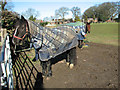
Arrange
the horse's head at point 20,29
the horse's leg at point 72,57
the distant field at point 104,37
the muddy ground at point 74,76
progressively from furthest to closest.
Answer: the distant field at point 104,37, the horse's leg at point 72,57, the horse's head at point 20,29, the muddy ground at point 74,76

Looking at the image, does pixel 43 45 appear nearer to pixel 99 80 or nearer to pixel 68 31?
pixel 68 31

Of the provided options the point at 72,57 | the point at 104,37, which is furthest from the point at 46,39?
the point at 104,37

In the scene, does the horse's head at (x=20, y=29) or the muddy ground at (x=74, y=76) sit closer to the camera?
the muddy ground at (x=74, y=76)

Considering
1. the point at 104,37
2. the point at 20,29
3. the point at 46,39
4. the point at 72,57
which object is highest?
the point at 20,29

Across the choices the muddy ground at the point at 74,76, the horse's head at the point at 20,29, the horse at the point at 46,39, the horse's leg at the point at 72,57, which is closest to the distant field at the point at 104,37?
the muddy ground at the point at 74,76

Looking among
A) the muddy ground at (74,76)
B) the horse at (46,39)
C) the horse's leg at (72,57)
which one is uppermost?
the horse at (46,39)

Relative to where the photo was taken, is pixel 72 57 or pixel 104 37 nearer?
pixel 72 57

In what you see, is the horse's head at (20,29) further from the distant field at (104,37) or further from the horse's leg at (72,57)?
the distant field at (104,37)

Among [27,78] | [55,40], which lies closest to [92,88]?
[55,40]

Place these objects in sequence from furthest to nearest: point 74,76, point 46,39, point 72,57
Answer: point 72,57, point 74,76, point 46,39

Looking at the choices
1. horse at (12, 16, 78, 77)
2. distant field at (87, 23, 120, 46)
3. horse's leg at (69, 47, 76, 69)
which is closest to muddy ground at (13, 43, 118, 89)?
horse's leg at (69, 47, 76, 69)

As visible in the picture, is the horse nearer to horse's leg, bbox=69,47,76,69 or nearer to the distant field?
horse's leg, bbox=69,47,76,69

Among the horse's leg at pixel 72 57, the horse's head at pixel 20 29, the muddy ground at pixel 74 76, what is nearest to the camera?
the muddy ground at pixel 74 76

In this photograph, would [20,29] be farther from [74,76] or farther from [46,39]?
[74,76]
